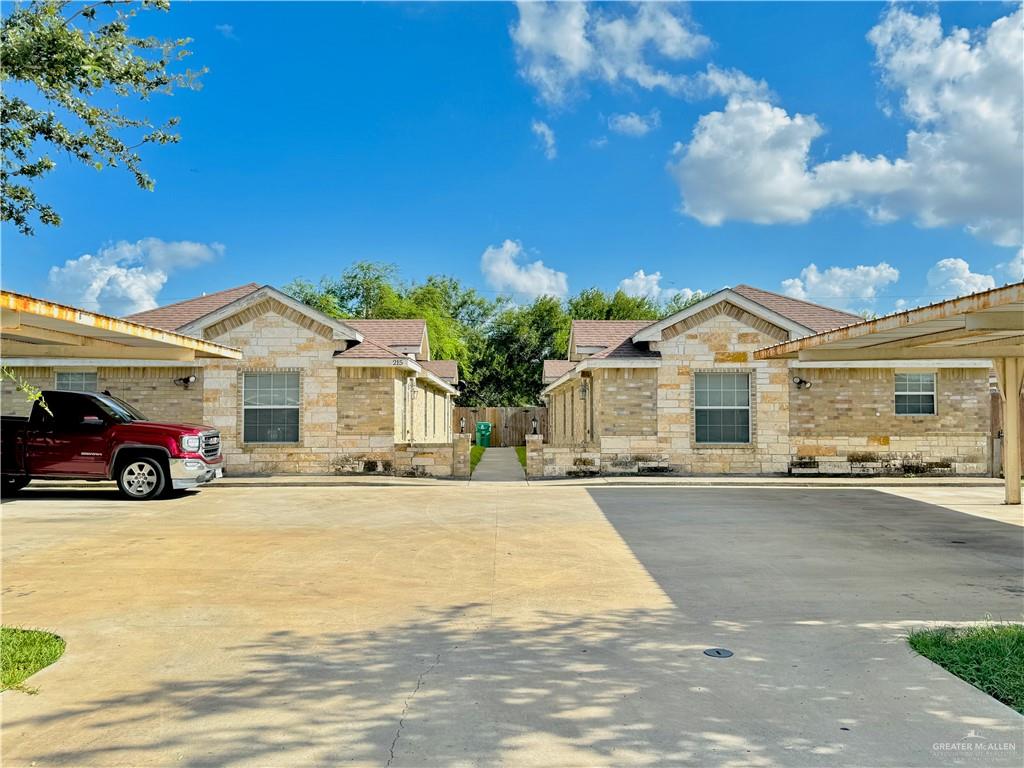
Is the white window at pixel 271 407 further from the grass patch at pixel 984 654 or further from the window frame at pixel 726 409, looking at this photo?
the grass patch at pixel 984 654

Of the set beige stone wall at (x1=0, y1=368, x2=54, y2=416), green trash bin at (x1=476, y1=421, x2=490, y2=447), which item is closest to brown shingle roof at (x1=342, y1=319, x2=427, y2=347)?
beige stone wall at (x1=0, y1=368, x2=54, y2=416)

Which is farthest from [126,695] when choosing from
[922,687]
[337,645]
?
[922,687]

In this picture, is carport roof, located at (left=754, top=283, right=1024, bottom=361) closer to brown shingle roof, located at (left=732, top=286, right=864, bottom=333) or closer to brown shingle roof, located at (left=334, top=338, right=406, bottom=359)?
brown shingle roof, located at (left=732, top=286, right=864, bottom=333)

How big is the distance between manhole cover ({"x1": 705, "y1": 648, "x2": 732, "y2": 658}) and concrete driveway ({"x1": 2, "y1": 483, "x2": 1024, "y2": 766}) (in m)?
0.08

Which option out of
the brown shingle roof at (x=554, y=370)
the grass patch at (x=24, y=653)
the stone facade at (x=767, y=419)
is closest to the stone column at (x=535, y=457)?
the stone facade at (x=767, y=419)

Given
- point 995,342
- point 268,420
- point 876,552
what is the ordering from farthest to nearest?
point 268,420 → point 995,342 → point 876,552

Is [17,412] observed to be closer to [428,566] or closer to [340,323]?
[340,323]

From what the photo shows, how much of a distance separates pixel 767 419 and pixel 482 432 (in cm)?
2229

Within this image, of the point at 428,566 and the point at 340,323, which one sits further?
the point at 340,323

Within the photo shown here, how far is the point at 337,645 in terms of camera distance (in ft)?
18.2

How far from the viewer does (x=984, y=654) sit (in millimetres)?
5188

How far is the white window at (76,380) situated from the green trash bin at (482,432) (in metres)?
22.5

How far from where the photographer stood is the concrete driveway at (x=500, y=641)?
3943 millimetres

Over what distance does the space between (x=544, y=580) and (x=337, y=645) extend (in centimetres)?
274
